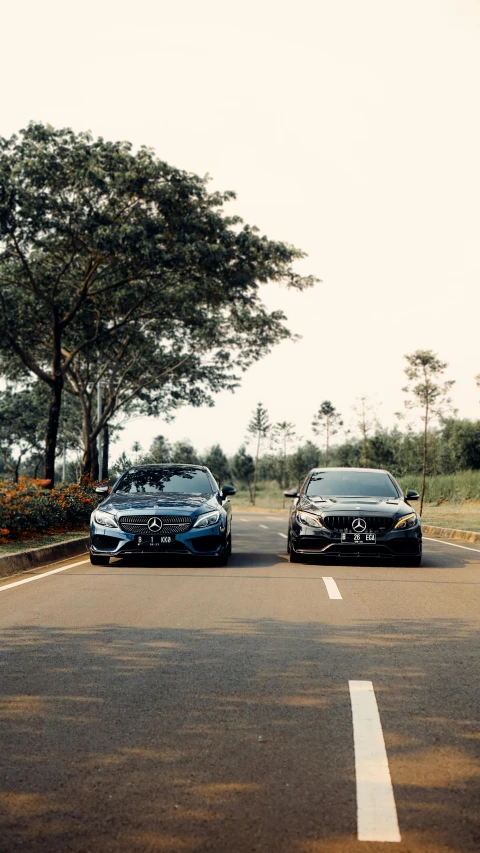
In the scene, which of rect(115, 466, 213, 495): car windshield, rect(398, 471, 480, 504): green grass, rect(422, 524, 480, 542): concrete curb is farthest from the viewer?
rect(398, 471, 480, 504): green grass

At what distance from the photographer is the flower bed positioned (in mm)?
16234

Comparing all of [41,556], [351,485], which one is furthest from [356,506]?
[41,556]

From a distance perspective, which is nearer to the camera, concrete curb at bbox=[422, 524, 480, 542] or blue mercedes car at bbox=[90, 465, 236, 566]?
blue mercedes car at bbox=[90, 465, 236, 566]

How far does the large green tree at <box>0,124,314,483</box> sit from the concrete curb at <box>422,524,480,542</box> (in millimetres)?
7693

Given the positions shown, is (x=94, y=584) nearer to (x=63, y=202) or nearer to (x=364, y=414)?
(x=63, y=202)

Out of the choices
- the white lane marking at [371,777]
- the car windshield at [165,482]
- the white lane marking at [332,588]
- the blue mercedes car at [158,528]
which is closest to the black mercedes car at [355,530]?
the blue mercedes car at [158,528]

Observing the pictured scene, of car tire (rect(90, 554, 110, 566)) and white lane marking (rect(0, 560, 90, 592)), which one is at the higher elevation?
car tire (rect(90, 554, 110, 566))

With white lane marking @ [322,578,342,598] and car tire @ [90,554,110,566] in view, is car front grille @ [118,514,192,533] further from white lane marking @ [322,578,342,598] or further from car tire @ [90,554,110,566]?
white lane marking @ [322,578,342,598]

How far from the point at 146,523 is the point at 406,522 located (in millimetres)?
3740

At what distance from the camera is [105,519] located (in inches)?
516

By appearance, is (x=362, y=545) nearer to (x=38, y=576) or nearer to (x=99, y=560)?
(x=99, y=560)

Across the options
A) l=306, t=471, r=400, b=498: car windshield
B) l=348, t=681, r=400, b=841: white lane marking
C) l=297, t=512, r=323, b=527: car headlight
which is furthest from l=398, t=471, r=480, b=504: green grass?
l=348, t=681, r=400, b=841: white lane marking

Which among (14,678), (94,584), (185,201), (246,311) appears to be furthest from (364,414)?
(14,678)

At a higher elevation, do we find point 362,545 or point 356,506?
point 356,506
